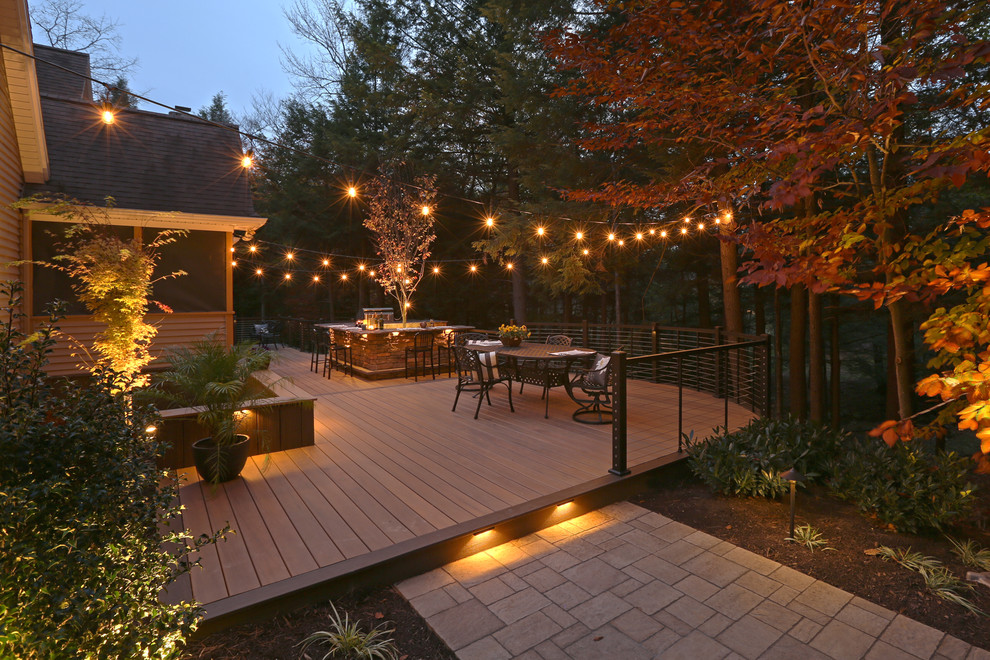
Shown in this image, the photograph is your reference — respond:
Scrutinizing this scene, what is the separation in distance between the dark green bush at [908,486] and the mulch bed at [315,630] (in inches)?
119

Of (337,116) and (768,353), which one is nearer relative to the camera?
(768,353)

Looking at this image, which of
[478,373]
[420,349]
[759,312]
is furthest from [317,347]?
[759,312]

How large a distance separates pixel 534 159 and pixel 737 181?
6180 millimetres

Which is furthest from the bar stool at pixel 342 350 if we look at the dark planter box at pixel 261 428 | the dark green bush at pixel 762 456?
the dark green bush at pixel 762 456

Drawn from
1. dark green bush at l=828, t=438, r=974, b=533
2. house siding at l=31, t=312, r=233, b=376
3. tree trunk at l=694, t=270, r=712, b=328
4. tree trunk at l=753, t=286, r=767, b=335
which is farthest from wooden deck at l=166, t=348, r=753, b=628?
tree trunk at l=694, t=270, r=712, b=328

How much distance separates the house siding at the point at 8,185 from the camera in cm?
512

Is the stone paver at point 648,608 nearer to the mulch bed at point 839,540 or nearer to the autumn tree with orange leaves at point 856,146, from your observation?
the mulch bed at point 839,540

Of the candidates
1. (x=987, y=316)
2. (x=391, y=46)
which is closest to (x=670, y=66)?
(x=987, y=316)

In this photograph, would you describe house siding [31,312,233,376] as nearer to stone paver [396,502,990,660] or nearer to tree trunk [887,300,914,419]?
stone paver [396,502,990,660]

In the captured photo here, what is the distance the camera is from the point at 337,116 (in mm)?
15094

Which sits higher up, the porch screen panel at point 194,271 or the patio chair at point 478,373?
the porch screen panel at point 194,271

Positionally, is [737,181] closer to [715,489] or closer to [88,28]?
[715,489]

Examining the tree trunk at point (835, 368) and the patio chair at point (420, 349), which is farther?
the tree trunk at point (835, 368)

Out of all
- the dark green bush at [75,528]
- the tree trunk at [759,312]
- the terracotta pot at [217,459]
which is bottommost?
the terracotta pot at [217,459]
